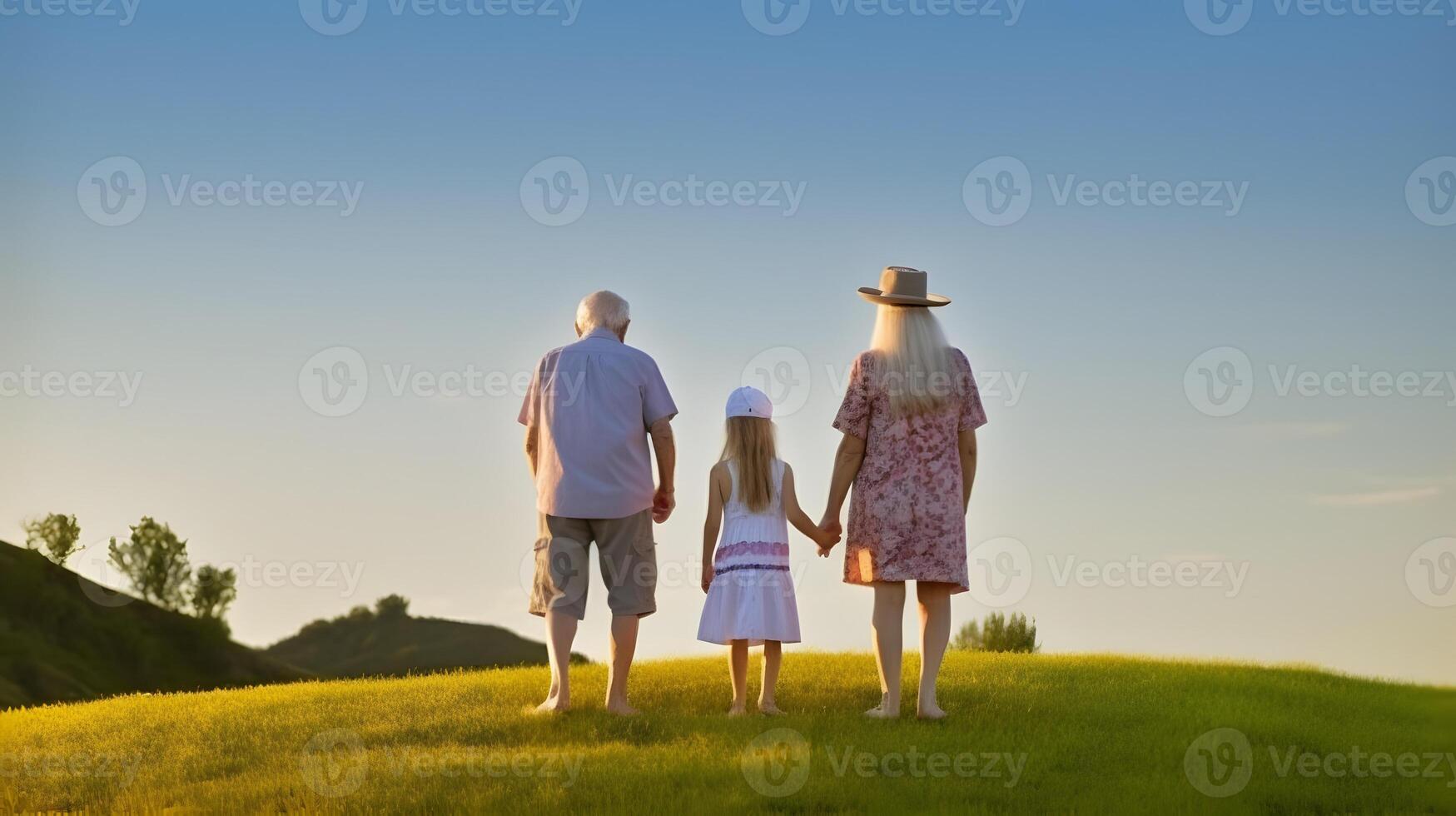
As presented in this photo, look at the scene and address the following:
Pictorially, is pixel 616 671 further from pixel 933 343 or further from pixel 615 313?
pixel 933 343

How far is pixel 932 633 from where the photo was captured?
32.5 ft

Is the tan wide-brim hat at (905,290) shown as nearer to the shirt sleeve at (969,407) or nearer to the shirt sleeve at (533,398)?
the shirt sleeve at (969,407)

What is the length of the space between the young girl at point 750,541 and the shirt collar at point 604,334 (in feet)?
3.49

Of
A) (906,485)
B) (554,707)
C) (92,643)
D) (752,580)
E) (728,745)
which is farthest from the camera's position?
(92,643)

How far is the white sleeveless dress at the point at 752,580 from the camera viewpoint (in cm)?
1005

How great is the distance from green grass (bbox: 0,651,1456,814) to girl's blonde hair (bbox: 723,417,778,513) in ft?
5.80

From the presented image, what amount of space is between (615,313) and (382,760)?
12.8 ft

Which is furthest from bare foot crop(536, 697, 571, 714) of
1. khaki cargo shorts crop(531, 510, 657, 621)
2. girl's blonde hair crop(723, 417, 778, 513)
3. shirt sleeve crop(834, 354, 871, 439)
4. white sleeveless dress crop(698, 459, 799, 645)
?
shirt sleeve crop(834, 354, 871, 439)

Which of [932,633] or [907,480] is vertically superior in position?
[907,480]

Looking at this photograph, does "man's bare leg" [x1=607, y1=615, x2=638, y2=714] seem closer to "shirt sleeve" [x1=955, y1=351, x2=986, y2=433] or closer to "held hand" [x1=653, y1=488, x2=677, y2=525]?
"held hand" [x1=653, y1=488, x2=677, y2=525]

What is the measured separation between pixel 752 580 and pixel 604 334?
7.65 ft

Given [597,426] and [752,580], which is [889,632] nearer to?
[752,580]

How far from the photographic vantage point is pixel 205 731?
1118 cm

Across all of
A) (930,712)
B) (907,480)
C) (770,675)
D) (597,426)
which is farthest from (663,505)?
(930,712)
